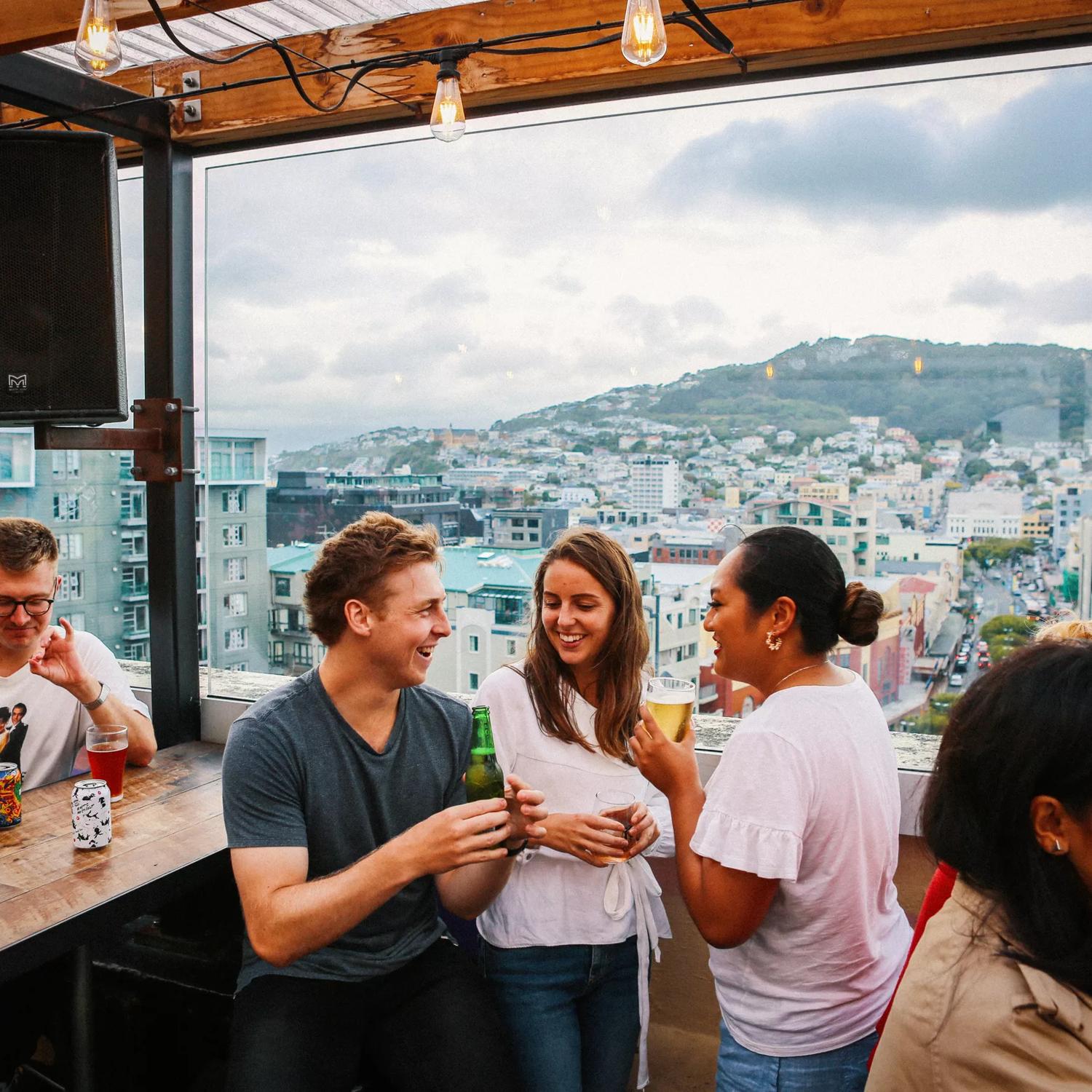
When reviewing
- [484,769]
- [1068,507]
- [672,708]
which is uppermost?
[1068,507]

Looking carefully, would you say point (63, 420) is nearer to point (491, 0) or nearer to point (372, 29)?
point (372, 29)

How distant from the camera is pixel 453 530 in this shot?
289 centimetres

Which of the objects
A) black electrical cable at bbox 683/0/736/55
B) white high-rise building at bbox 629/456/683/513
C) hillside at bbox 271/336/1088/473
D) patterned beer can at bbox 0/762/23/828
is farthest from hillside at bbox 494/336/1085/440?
patterned beer can at bbox 0/762/23/828

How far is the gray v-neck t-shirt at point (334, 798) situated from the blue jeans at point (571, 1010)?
0.20 metres

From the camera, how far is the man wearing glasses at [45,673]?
236 cm

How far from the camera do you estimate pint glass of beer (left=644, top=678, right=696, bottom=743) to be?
167 centimetres

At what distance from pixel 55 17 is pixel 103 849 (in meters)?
1.93

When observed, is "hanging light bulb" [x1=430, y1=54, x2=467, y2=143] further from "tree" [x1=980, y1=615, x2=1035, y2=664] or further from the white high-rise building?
"tree" [x1=980, y1=615, x2=1035, y2=664]

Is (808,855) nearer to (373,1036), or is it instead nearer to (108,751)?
(373,1036)

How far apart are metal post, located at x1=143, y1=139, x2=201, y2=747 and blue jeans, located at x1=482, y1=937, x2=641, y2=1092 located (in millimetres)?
1625

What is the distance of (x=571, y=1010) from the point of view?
185 cm

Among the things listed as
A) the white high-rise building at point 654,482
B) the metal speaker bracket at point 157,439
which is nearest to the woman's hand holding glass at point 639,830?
the white high-rise building at point 654,482

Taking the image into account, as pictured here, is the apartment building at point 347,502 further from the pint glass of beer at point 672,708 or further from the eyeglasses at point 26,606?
the pint glass of beer at point 672,708

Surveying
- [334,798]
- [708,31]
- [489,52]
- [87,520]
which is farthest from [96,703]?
[708,31]
